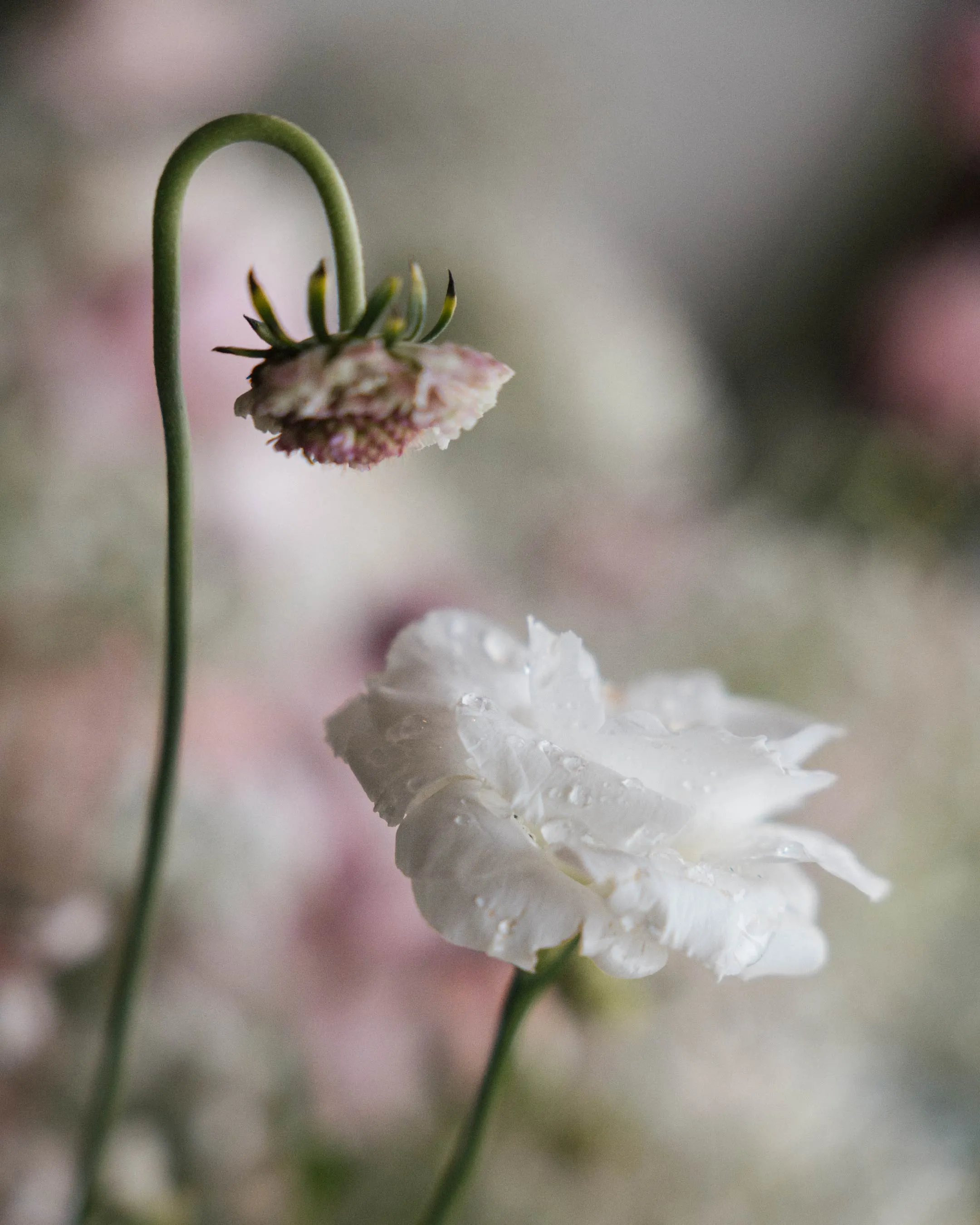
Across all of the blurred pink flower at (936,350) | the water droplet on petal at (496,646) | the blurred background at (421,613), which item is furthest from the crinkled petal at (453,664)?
the blurred pink flower at (936,350)

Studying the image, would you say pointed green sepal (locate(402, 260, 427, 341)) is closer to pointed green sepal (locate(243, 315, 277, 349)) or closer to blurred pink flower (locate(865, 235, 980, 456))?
pointed green sepal (locate(243, 315, 277, 349))

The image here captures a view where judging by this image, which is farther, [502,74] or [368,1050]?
[502,74]

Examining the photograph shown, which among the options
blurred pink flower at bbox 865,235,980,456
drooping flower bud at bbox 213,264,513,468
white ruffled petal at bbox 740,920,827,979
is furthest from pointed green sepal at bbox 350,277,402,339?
blurred pink flower at bbox 865,235,980,456

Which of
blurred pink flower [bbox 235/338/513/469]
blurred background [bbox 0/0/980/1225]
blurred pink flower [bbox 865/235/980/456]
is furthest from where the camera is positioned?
blurred pink flower [bbox 865/235/980/456]

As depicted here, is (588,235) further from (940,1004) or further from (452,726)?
(452,726)

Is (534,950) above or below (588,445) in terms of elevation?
below

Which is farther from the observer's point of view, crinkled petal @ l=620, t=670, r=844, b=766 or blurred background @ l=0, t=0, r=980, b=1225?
blurred background @ l=0, t=0, r=980, b=1225

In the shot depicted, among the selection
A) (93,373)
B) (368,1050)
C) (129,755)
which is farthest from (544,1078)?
(93,373)

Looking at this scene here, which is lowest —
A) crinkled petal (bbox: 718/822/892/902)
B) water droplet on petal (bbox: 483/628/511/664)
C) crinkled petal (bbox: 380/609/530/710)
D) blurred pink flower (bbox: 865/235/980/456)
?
crinkled petal (bbox: 718/822/892/902)
